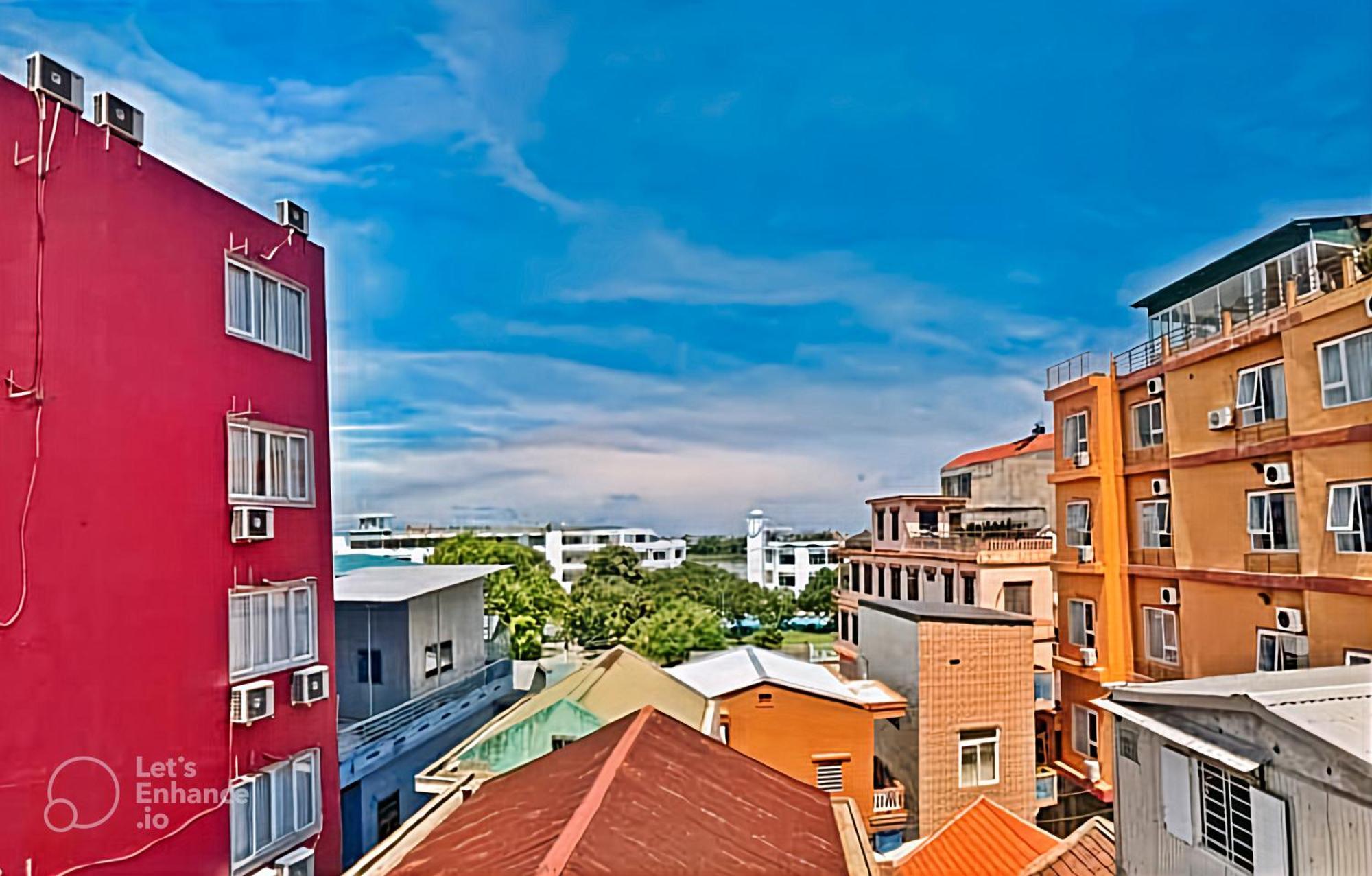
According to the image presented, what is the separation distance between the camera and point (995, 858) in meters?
5.12

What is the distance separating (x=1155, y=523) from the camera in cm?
679

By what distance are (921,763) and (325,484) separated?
15.3 feet

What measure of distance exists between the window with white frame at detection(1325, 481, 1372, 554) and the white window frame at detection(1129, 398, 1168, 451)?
175 cm

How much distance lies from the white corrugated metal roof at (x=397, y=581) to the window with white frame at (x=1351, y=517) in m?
6.32

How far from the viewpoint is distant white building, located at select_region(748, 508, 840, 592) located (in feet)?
102

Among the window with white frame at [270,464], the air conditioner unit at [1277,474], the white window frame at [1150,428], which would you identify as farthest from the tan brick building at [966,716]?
the window with white frame at [270,464]

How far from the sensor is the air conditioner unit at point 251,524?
4.22 metres

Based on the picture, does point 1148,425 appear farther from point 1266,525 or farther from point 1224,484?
point 1266,525

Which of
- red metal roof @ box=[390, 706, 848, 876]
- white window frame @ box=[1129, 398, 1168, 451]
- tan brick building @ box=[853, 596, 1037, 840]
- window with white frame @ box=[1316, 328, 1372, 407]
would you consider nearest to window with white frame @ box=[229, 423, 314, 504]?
red metal roof @ box=[390, 706, 848, 876]

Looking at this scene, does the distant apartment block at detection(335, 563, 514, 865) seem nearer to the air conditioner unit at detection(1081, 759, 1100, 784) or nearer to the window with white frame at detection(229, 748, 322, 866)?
the window with white frame at detection(229, 748, 322, 866)

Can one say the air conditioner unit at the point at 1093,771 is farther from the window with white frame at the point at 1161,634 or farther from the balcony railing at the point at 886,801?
the balcony railing at the point at 886,801

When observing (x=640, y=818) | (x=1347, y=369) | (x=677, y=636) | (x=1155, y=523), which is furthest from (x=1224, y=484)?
(x=677, y=636)

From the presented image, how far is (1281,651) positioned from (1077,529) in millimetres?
2361

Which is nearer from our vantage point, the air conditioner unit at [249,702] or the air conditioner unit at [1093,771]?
the air conditioner unit at [249,702]
